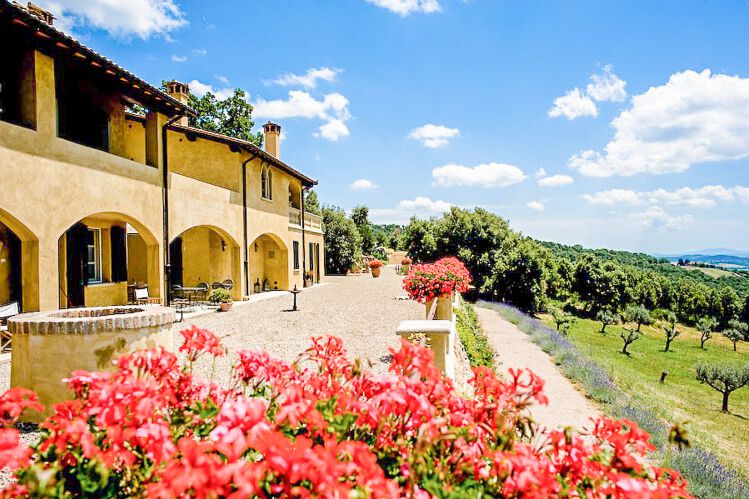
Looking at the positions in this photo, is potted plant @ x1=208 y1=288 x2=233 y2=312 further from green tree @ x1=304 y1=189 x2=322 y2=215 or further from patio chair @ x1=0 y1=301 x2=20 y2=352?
green tree @ x1=304 y1=189 x2=322 y2=215

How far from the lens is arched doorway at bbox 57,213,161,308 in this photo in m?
10.6

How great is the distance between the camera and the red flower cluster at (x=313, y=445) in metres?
1.25

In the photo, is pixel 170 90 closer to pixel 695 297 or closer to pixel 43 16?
pixel 43 16

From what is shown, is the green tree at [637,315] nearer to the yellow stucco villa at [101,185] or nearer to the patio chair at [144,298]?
the yellow stucco villa at [101,185]

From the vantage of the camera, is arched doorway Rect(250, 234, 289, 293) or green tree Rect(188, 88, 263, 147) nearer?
arched doorway Rect(250, 234, 289, 293)

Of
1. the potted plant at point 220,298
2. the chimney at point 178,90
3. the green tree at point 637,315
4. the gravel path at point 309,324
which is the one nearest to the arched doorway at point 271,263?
the gravel path at point 309,324

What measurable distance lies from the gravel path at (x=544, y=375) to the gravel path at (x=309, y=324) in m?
3.04

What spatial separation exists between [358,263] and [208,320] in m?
28.4

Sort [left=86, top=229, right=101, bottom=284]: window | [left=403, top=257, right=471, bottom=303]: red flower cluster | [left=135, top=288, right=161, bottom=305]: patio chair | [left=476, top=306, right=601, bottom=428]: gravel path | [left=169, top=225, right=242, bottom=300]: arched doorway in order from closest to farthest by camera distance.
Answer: [left=476, top=306, right=601, bottom=428]: gravel path → [left=403, top=257, right=471, bottom=303]: red flower cluster → [left=135, top=288, right=161, bottom=305]: patio chair → [left=86, top=229, right=101, bottom=284]: window → [left=169, top=225, right=242, bottom=300]: arched doorway

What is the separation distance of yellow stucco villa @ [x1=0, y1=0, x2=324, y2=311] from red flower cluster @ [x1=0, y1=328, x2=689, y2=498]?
863cm

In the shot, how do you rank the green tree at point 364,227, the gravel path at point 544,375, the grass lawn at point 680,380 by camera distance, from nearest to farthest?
the gravel path at point 544,375 < the grass lawn at point 680,380 < the green tree at point 364,227

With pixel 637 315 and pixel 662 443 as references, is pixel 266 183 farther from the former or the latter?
pixel 637 315

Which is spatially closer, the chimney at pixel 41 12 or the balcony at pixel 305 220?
the chimney at pixel 41 12

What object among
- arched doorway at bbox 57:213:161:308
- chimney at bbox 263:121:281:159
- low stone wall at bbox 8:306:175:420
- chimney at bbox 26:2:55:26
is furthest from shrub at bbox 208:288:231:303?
chimney at bbox 263:121:281:159
